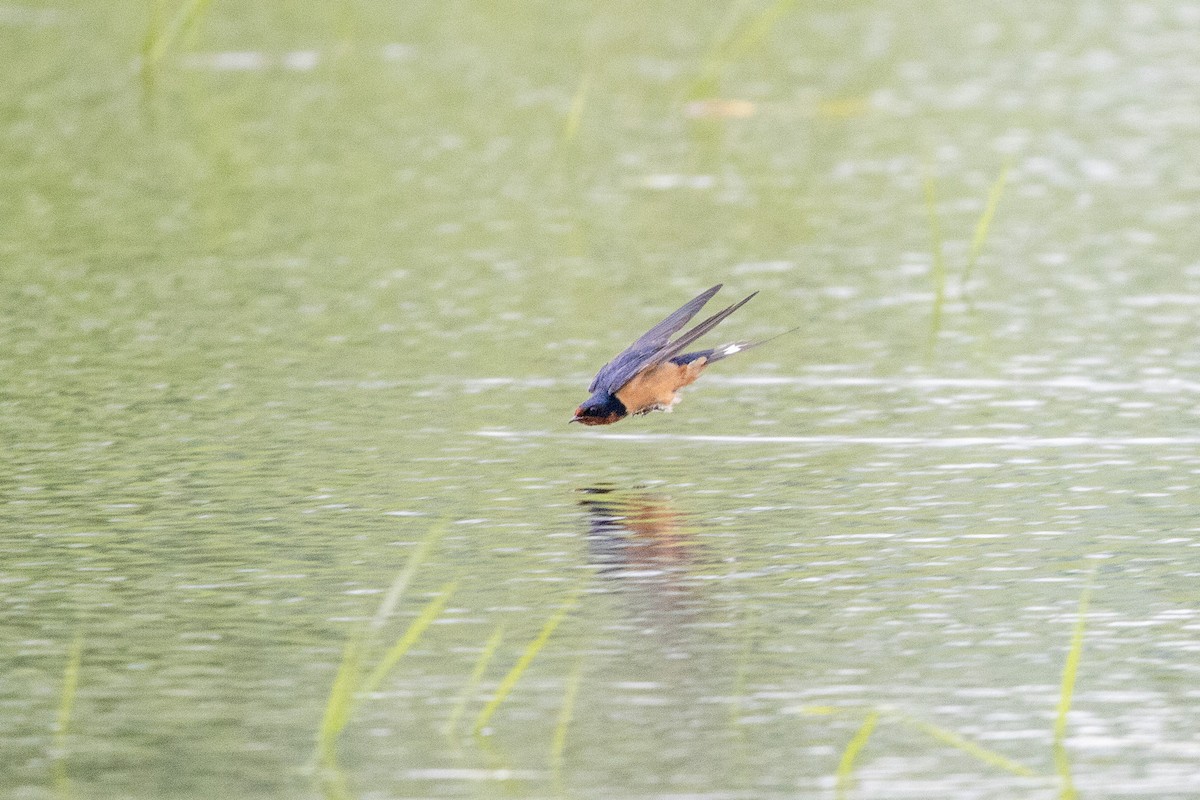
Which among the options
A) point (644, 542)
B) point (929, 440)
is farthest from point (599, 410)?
point (929, 440)

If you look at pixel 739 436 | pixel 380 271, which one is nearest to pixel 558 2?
pixel 380 271

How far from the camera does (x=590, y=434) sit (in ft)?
33.1

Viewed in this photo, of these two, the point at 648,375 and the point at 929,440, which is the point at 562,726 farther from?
the point at 929,440

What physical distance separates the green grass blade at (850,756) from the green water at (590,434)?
0.07 ft

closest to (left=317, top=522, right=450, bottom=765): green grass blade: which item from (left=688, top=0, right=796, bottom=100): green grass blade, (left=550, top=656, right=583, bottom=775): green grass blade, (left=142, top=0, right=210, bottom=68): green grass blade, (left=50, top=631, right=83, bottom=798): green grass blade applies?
(left=550, top=656, right=583, bottom=775): green grass blade

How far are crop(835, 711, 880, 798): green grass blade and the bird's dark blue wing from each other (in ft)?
9.88

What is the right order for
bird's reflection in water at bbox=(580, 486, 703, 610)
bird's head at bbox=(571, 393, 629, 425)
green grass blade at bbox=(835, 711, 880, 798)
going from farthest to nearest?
bird's head at bbox=(571, 393, 629, 425)
bird's reflection in water at bbox=(580, 486, 703, 610)
green grass blade at bbox=(835, 711, 880, 798)

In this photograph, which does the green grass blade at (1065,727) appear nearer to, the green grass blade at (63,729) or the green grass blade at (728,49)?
the green grass blade at (63,729)

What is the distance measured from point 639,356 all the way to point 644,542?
3.75ft

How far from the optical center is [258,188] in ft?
51.3

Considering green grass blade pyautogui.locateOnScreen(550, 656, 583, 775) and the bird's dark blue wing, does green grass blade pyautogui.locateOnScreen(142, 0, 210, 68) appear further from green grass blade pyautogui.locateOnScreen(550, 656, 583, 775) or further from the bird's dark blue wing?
green grass blade pyautogui.locateOnScreen(550, 656, 583, 775)

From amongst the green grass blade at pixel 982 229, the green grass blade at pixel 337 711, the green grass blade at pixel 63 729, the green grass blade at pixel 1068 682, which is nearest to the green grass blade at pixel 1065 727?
the green grass blade at pixel 1068 682

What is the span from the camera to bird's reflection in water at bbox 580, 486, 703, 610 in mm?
7836

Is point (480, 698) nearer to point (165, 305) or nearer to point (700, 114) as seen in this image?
point (165, 305)
